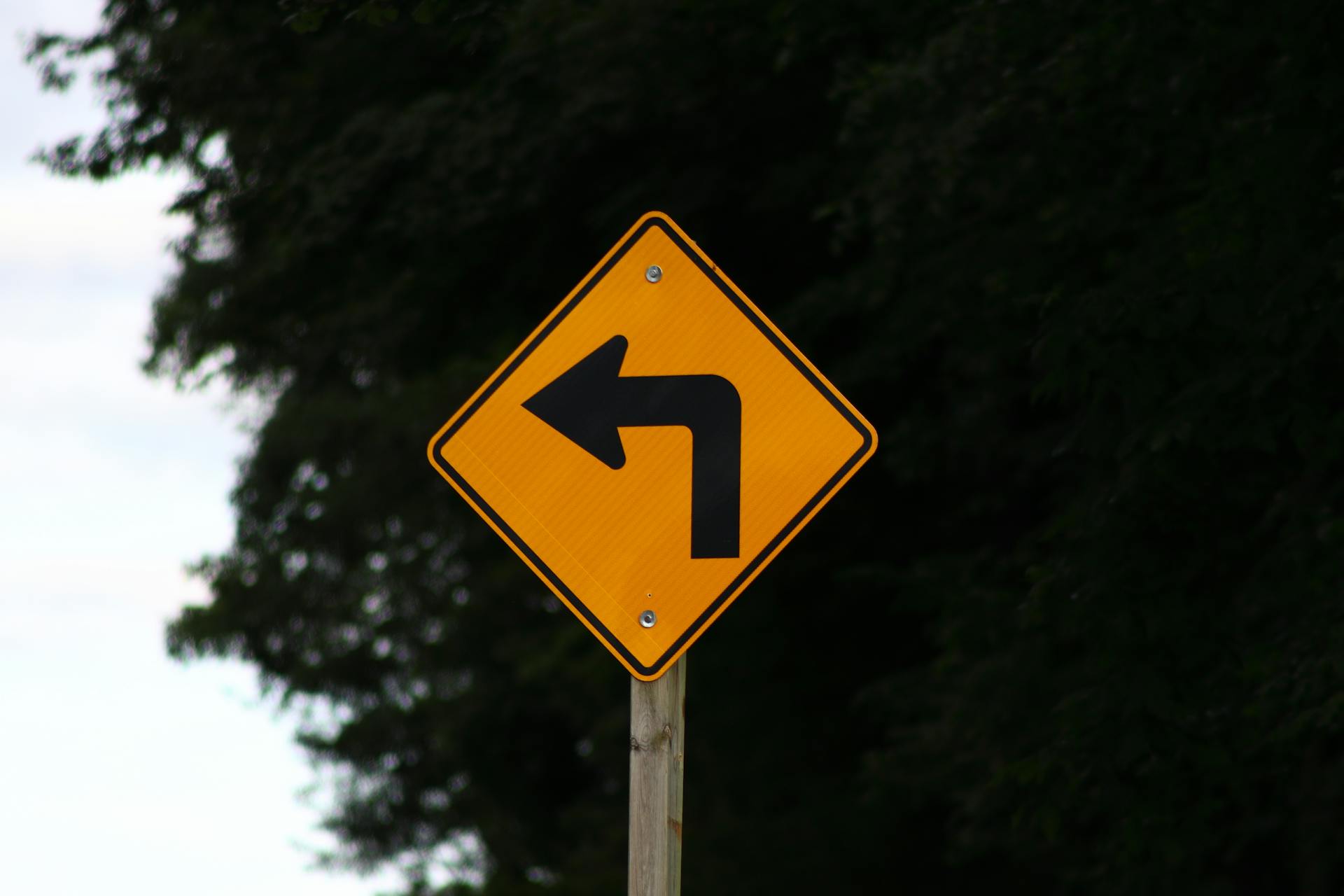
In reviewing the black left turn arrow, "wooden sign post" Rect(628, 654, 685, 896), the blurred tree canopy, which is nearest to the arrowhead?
the black left turn arrow

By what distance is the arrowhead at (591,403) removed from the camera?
3146 mm

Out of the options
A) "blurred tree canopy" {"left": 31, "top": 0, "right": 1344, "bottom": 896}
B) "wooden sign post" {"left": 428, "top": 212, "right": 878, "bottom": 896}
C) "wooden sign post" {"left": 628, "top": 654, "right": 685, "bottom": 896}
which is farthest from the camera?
"blurred tree canopy" {"left": 31, "top": 0, "right": 1344, "bottom": 896}

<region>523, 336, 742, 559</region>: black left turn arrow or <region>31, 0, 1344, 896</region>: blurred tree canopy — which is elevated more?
<region>523, 336, 742, 559</region>: black left turn arrow

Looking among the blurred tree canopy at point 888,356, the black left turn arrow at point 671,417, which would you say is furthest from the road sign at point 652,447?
the blurred tree canopy at point 888,356

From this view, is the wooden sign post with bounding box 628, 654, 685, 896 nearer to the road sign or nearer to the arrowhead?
the road sign

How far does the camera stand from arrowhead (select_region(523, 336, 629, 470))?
3.15m

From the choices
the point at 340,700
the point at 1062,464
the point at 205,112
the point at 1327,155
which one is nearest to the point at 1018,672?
the point at 1062,464

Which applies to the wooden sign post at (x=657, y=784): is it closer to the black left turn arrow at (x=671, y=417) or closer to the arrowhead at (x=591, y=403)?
the black left turn arrow at (x=671, y=417)

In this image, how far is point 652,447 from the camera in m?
3.13

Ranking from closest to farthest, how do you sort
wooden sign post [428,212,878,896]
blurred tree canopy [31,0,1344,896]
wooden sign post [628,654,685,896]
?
wooden sign post [628,654,685,896], wooden sign post [428,212,878,896], blurred tree canopy [31,0,1344,896]

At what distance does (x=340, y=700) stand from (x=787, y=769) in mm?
6840

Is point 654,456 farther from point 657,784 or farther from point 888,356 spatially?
point 888,356

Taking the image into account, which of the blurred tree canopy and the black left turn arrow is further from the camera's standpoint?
the blurred tree canopy

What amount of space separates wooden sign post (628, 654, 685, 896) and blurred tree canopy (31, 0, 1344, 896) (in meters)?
2.25
